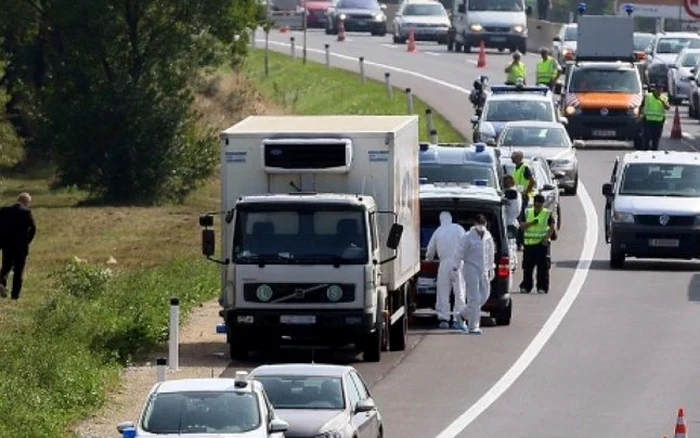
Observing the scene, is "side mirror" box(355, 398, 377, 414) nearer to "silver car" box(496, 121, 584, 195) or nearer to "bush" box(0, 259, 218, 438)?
"bush" box(0, 259, 218, 438)

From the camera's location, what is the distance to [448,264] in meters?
29.5

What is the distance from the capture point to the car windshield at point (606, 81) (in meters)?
54.9

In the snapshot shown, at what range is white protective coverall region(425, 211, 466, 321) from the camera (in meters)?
29.5

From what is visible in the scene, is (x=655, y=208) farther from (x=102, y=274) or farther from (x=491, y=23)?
(x=491, y=23)

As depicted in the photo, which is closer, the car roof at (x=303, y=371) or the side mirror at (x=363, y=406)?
the side mirror at (x=363, y=406)

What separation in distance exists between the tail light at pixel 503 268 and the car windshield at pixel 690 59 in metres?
37.3

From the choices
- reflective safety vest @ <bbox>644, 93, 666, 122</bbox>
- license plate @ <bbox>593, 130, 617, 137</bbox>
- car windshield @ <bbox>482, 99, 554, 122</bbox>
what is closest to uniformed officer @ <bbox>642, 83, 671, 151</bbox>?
reflective safety vest @ <bbox>644, 93, 666, 122</bbox>

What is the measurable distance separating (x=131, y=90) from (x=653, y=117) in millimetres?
11511

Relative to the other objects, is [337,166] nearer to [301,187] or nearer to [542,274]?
[301,187]

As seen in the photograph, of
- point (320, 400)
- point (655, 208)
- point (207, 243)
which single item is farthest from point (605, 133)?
point (320, 400)

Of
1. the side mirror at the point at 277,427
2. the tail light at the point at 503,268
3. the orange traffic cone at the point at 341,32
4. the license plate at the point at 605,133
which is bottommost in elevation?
the orange traffic cone at the point at 341,32

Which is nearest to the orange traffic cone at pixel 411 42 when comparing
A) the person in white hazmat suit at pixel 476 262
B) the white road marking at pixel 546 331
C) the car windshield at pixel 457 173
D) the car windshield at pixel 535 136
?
the white road marking at pixel 546 331

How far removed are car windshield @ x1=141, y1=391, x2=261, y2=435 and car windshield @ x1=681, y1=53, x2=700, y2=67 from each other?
5049 centimetres

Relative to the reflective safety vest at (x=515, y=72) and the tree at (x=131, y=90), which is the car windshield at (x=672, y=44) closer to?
the reflective safety vest at (x=515, y=72)
